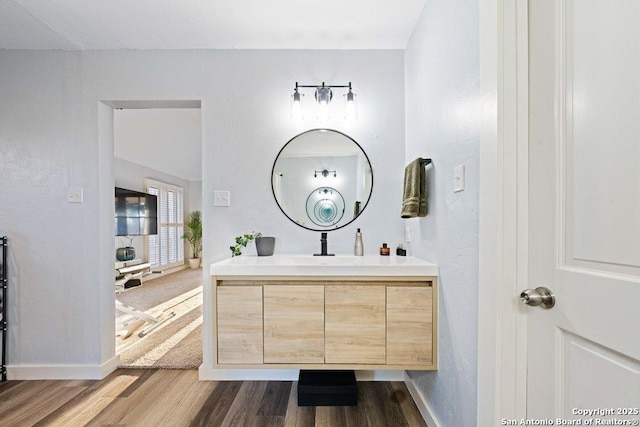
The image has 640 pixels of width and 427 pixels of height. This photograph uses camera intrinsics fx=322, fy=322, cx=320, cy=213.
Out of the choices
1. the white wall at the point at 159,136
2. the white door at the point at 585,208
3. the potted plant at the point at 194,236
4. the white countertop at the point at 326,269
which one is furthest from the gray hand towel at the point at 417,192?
the potted plant at the point at 194,236

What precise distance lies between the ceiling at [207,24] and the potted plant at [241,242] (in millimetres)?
1304

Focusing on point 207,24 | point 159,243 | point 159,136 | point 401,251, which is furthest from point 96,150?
point 159,243

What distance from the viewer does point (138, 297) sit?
4520 millimetres

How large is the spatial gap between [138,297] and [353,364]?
3.94 metres

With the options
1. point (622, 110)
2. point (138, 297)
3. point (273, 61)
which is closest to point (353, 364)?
point (622, 110)

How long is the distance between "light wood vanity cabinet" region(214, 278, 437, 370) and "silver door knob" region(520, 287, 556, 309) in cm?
68

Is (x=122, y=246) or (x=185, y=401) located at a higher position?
(x=122, y=246)

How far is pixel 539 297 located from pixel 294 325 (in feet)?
3.68

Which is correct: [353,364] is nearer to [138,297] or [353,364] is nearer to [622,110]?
[622,110]

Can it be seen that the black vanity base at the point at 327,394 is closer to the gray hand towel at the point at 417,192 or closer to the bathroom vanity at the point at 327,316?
the bathroom vanity at the point at 327,316

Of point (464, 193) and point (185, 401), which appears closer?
point (464, 193)

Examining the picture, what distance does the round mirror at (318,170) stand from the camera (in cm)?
227

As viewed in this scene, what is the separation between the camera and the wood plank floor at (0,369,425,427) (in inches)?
68.3

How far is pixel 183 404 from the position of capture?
1.89 m
